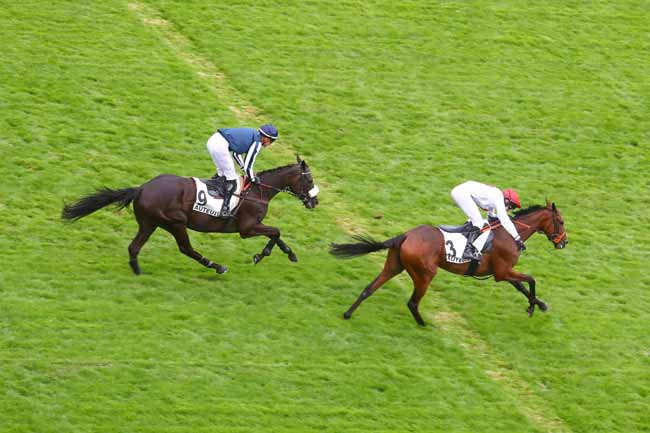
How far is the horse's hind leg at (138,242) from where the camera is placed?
1873 centimetres

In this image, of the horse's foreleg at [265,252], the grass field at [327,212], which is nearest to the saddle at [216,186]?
the horse's foreleg at [265,252]

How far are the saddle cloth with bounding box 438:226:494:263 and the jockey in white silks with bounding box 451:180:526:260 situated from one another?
7 cm

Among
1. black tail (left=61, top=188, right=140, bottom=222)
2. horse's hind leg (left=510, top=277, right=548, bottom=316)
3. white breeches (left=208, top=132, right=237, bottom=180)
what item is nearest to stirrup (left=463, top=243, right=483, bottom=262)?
horse's hind leg (left=510, top=277, right=548, bottom=316)

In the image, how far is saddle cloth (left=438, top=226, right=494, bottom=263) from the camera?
1830 cm

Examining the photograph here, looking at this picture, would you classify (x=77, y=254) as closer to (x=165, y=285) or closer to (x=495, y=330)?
(x=165, y=285)

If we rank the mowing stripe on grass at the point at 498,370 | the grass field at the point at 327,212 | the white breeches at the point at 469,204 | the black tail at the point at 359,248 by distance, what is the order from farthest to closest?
the white breeches at the point at 469,204
the black tail at the point at 359,248
the mowing stripe on grass at the point at 498,370
the grass field at the point at 327,212

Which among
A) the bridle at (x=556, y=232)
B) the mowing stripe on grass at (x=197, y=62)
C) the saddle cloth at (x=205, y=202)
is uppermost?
the bridle at (x=556, y=232)

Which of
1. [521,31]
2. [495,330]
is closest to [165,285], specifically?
[495,330]

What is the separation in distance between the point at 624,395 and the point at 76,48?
16687 mm

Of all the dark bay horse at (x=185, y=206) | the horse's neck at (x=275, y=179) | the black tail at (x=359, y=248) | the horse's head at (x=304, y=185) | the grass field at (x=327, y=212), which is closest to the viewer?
the grass field at (x=327, y=212)

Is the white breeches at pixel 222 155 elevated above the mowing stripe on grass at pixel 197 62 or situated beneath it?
elevated above

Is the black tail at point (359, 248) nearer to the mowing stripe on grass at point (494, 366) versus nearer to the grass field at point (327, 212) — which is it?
the grass field at point (327, 212)

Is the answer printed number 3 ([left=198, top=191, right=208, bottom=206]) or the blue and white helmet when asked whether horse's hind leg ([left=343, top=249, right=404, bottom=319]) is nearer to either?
the blue and white helmet

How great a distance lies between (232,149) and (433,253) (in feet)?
11.8
